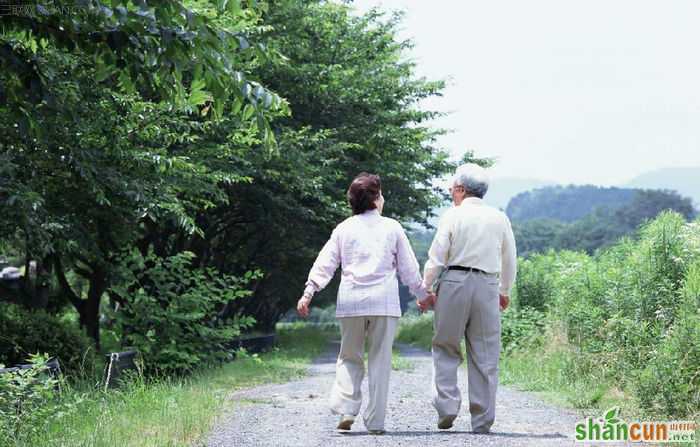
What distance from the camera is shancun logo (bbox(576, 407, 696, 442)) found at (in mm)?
7168

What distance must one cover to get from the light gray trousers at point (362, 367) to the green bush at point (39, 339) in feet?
18.6

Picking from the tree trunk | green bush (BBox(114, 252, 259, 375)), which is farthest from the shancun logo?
the tree trunk

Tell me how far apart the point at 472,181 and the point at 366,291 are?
4.21 ft

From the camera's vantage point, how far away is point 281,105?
5672mm

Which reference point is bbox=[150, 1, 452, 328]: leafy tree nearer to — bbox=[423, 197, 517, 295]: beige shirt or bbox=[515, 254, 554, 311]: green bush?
bbox=[515, 254, 554, 311]: green bush

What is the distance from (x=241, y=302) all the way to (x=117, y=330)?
72.0 ft

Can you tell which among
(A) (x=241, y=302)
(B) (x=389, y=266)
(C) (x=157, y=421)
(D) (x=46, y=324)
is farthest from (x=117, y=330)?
(A) (x=241, y=302)

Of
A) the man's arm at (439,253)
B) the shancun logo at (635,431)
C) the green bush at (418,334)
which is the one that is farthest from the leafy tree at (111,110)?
the green bush at (418,334)

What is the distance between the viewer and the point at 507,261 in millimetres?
7934

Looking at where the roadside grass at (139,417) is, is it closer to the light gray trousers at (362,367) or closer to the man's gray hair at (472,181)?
the light gray trousers at (362,367)

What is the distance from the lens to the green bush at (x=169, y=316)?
13.1 meters

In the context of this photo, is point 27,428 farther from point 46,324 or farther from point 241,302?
point 241,302

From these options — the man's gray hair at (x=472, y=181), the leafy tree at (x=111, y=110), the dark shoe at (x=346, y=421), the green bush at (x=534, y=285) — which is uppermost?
the leafy tree at (x=111, y=110)

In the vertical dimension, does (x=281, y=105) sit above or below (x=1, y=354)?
above
